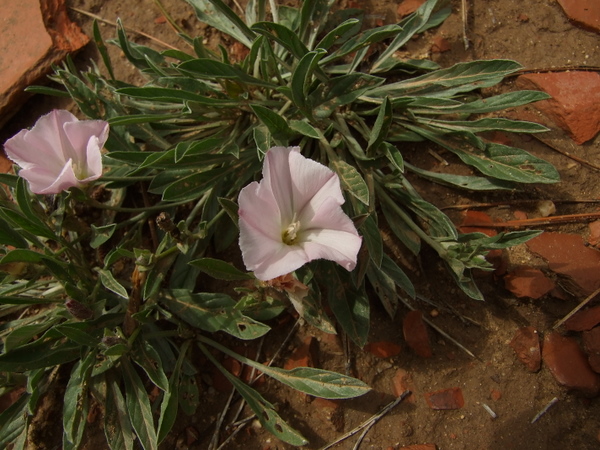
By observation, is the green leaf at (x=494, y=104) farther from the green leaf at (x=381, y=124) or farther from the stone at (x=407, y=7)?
the stone at (x=407, y=7)

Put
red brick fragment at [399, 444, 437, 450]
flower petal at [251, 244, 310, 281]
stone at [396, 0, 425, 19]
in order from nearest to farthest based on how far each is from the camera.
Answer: flower petal at [251, 244, 310, 281] < red brick fragment at [399, 444, 437, 450] < stone at [396, 0, 425, 19]

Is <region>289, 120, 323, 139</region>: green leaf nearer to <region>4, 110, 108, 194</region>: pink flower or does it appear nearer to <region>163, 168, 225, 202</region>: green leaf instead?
<region>163, 168, 225, 202</region>: green leaf

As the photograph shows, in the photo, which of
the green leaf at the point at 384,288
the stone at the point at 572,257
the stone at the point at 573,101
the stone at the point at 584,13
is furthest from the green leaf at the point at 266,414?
the stone at the point at 584,13

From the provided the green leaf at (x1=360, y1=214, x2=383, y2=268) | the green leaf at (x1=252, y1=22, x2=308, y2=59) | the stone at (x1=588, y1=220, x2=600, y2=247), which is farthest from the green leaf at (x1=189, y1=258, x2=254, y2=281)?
the stone at (x1=588, y1=220, x2=600, y2=247)

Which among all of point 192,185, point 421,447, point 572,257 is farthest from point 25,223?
point 572,257

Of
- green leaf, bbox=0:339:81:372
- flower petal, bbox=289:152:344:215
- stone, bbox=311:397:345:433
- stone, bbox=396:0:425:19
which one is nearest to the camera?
flower petal, bbox=289:152:344:215

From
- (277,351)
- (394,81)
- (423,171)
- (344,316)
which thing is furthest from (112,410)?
(394,81)

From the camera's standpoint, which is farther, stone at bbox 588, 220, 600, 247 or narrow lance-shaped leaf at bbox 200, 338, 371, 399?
stone at bbox 588, 220, 600, 247
